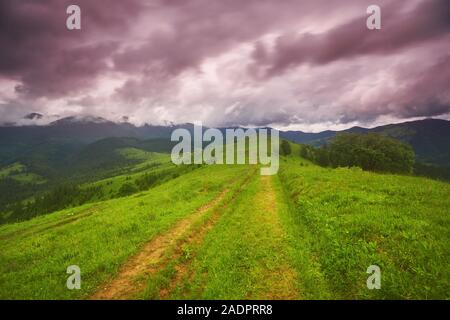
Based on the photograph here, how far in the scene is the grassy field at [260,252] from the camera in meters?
10.4

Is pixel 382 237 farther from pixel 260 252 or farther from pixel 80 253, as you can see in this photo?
pixel 80 253

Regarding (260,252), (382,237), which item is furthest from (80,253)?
(382,237)

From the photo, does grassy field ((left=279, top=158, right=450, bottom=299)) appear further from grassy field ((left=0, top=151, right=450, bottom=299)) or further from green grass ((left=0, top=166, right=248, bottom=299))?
green grass ((left=0, top=166, right=248, bottom=299))

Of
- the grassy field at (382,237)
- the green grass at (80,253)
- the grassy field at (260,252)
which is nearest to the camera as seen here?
the grassy field at (382,237)

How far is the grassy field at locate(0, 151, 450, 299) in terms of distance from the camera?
10.4 m

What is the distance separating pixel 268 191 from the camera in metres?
30.2

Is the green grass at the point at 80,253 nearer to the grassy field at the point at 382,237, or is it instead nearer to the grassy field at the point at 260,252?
the grassy field at the point at 260,252

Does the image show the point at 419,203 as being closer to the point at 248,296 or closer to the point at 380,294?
Answer: the point at 380,294

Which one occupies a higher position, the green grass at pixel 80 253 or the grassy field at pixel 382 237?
the grassy field at pixel 382 237

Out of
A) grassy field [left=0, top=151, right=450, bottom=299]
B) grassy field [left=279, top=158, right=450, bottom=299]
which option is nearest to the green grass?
grassy field [left=0, top=151, right=450, bottom=299]

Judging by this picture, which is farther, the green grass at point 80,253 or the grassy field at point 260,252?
the green grass at point 80,253

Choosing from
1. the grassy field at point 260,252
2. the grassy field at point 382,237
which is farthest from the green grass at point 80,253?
the grassy field at point 382,237

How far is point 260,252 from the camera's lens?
13.6m
